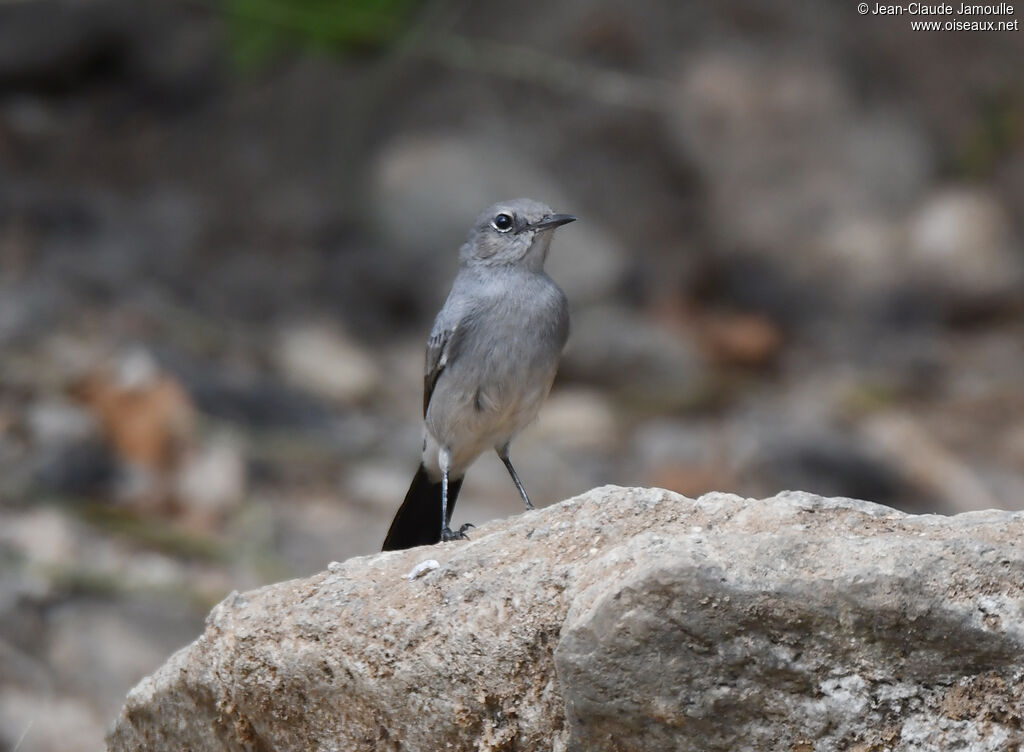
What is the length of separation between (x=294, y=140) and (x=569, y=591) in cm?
938

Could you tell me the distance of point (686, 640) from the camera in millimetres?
3072

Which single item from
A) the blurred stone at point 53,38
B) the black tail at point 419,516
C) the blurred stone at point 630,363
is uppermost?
the blurred stone at point 53,38

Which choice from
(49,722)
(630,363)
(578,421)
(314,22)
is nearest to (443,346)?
(49,722)

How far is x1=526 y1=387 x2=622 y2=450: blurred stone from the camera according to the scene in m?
10.4

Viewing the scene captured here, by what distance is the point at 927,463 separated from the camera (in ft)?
33.1

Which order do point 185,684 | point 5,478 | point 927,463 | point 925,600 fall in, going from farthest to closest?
1. point 927,463
2. point 5,478
3. point 185,684
4. point 925,600

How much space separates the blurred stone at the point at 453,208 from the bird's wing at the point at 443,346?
5.37 metres

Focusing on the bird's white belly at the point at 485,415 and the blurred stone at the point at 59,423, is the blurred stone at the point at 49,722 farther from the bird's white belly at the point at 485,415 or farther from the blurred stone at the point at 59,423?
the blurred stone at the point at 59,423

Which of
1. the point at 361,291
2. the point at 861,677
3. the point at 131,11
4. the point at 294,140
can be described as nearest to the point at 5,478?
the point at 361,291

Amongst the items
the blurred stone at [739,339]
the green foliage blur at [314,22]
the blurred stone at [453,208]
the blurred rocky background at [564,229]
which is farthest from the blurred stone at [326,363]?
the blurred stone at [739,339]

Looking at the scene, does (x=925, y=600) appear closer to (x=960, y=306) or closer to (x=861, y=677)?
(x=861, y=677)

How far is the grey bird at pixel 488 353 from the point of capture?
5.65 metres

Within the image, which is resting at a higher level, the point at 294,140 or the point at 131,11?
the point at 131,11

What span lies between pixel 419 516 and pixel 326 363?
4940 mm
